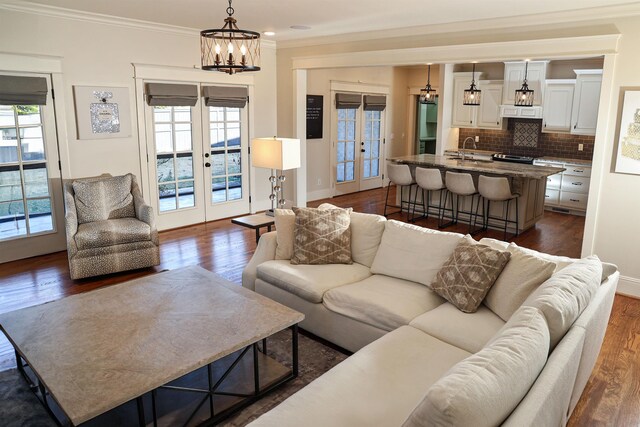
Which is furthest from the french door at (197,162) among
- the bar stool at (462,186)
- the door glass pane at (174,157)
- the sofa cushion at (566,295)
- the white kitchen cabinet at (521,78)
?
the sofa cushion at (566,295)

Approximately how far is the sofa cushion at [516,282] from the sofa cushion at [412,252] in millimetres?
431

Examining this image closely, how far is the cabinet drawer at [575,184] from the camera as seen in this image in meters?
7.38

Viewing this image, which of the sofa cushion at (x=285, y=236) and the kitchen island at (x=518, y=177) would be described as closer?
the sofa cushion at (x=285, y=236)

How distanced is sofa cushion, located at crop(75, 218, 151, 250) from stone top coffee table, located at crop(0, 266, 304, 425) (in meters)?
1.52

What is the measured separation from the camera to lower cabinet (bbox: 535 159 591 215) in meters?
7.39

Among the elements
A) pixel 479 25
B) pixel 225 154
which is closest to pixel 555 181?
pixel 479 25

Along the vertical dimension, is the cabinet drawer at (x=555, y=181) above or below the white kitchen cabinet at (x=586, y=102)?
below

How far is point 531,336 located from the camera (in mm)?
1868

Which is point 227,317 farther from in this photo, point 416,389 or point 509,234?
point 509,234

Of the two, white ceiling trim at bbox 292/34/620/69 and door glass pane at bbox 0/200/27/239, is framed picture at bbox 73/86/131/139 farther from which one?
white ceiling trim at bbox 292/34/620/69

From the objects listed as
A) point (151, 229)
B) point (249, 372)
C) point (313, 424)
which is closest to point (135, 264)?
point (151, 229)

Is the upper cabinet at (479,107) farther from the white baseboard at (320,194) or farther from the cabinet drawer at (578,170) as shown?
the white baseboard at (320,194)

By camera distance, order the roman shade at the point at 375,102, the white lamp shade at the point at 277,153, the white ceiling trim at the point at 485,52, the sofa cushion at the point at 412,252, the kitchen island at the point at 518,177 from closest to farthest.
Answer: the sofa cushion at the point at 412,252, the white ceiling trim at the point at 485,52, the white lamp shade at the point at 277,153, the kitchen island at the point at 518,177, the roman shade at the point at 375,102

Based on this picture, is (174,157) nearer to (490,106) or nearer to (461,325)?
(461,325)
